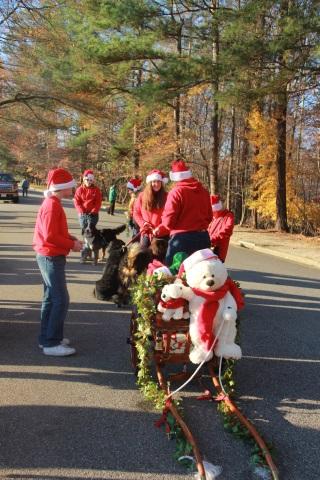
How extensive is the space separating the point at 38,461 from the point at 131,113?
24.9 meters

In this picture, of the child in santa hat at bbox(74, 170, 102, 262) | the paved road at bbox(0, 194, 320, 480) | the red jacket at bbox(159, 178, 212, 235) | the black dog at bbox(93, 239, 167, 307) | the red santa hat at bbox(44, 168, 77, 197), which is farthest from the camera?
the child in santa hat at bbox(74, 170, 102, 262)

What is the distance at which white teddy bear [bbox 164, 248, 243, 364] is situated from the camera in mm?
3688

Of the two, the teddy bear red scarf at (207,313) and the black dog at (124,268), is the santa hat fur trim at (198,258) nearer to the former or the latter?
the teddy bear red scarf at (207,313)

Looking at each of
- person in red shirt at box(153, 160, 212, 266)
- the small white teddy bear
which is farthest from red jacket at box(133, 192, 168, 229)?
the small white teddy bear

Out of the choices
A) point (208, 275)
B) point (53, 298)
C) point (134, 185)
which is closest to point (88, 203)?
point (134, 185)

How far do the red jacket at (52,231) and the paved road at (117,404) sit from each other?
1099 millimetres

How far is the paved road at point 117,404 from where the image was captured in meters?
3.00

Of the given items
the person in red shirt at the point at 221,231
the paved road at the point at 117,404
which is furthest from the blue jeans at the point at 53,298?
the person in red shirt at the point at 221,231

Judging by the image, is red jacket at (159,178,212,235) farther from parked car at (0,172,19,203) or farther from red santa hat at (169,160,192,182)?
parked car at (0,172,19,203)

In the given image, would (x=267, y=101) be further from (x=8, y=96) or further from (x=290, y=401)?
(x=290, y=401)

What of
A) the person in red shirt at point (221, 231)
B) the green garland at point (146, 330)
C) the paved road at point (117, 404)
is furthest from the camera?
the person in red shirt at point (221, 231)

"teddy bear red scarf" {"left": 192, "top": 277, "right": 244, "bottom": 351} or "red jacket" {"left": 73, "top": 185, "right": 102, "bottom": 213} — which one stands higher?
"red jacket" {"left": 73, "top": 185, "right": 102, "bottom": 213}

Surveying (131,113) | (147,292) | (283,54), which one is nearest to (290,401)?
(147,292)

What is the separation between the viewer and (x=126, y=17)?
15.7m
